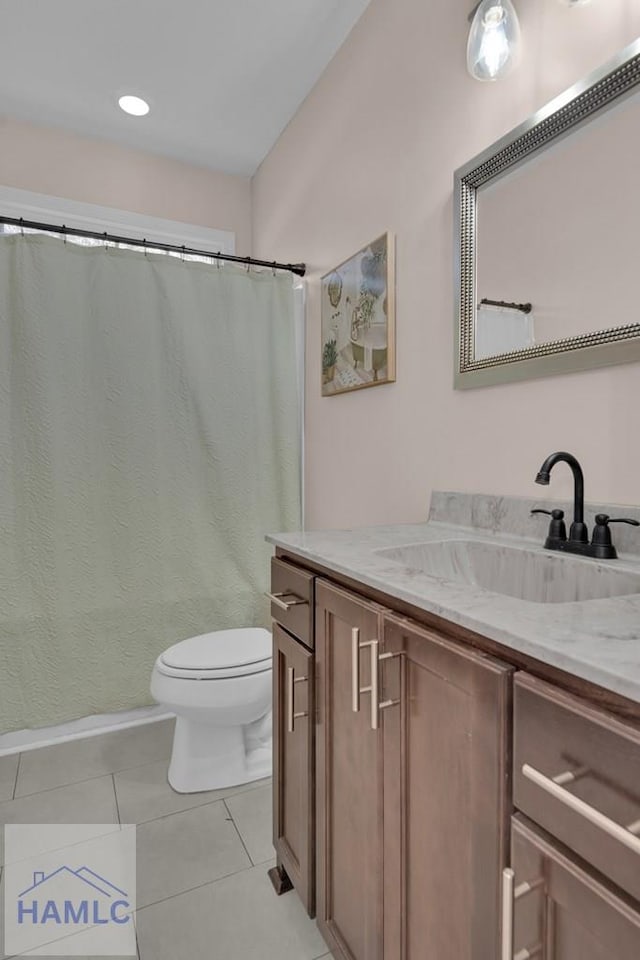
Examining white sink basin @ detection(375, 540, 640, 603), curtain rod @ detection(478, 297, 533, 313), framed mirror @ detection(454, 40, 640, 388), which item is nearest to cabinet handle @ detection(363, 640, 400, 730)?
white sink basin @ detection(375, 540, 640, 603)

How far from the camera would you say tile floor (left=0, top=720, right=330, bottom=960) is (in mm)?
1178

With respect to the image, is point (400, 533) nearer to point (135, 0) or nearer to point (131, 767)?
point (131, 767)

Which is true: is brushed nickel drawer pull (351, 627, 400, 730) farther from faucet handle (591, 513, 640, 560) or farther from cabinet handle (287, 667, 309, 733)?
faucet handle (591, 513, 640, 560)

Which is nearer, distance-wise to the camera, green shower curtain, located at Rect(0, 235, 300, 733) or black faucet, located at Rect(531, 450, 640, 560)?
black faucet, located at Rect(531, 450, 640, 560)

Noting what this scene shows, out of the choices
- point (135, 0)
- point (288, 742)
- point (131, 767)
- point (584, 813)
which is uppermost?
point (135, 0)

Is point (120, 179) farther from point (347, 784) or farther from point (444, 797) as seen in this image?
point (444, 797)

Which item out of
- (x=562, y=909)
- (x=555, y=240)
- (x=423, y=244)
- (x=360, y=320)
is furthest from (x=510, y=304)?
(x=562, y=909)

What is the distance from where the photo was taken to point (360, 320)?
1.86 meters

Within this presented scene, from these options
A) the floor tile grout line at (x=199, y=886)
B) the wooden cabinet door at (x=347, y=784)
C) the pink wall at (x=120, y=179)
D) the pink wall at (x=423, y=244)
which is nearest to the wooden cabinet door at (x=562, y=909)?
the wooden cabinet door at (x=347, y=784)

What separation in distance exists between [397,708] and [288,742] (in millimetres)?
516

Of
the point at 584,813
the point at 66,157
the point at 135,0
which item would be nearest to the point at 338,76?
the point at 135,0

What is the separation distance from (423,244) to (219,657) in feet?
4.72

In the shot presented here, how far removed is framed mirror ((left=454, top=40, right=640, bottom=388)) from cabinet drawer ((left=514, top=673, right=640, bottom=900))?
746 mm

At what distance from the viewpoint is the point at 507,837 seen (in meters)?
0.60
